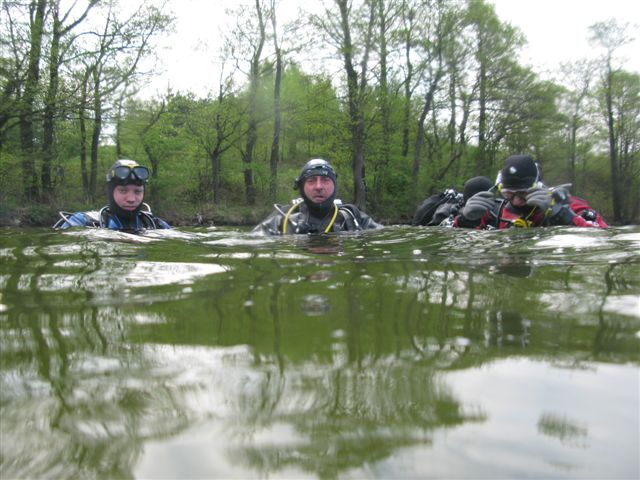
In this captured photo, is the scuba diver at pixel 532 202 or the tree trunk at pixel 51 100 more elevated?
the tree trunk at pixel 51 100

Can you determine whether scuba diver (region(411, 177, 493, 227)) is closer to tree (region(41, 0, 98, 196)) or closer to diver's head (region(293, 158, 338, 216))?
diver's head (region(293, 158, 338, 216))

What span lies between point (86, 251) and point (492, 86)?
2298 centimetres

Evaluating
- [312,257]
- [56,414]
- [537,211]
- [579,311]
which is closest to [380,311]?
[579,311]

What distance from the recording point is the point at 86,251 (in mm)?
3172

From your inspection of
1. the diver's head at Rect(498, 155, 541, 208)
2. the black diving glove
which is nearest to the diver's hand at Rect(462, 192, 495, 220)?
the diver's head at Rect(498, 155, 541, 208)

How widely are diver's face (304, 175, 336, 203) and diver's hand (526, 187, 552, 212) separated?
7.67 feet

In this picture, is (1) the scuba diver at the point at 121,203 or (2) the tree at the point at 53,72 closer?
(1) the scuba diver at the point at 121,203

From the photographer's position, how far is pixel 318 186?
5762 millimetres

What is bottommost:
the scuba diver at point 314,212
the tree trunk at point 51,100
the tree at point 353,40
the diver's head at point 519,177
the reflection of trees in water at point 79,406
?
the reflection of trees in water at point 79,406

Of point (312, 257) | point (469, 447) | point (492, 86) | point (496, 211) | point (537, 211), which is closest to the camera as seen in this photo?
point (469, 447)

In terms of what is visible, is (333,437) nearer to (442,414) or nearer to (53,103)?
(442,414)

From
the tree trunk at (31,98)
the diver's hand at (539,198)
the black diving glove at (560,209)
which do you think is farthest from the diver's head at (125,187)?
the tree trunk at (31,98)

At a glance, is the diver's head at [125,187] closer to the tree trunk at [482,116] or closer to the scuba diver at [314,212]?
the scuba diver at [314,212]

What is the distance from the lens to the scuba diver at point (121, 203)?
5.53 m
